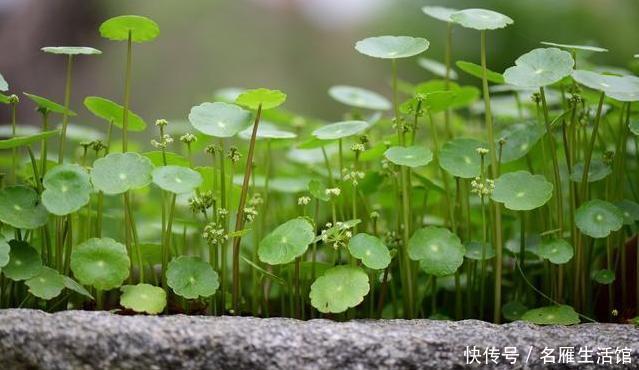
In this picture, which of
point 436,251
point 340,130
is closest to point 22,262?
point 340,130

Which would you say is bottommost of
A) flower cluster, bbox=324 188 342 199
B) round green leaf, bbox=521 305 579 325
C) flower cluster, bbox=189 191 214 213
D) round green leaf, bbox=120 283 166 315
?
round green leaf, bbox=521 305 579 325

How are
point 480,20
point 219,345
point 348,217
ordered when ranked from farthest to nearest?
point 348,217, point 480,20, point 219,345

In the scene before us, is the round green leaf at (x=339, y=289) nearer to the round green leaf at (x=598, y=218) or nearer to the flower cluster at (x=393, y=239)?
the flower cluster at (x=393, y=239)

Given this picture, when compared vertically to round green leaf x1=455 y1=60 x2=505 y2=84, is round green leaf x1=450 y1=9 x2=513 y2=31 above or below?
above

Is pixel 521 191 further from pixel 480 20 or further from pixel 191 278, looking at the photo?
pixel 191 278

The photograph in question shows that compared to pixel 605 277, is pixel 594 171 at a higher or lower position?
higher

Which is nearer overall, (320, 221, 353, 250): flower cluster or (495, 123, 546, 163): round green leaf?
(320, 221, 353, 250): flower cluster

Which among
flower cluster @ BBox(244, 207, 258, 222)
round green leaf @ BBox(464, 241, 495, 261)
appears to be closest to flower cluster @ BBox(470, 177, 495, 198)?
round green leaf @ BBox(464, 241, 495, 261)

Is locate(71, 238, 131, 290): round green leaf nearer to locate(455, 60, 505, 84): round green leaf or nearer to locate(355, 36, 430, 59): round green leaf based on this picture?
locate(355, 36, 430, 59): round green leaf
